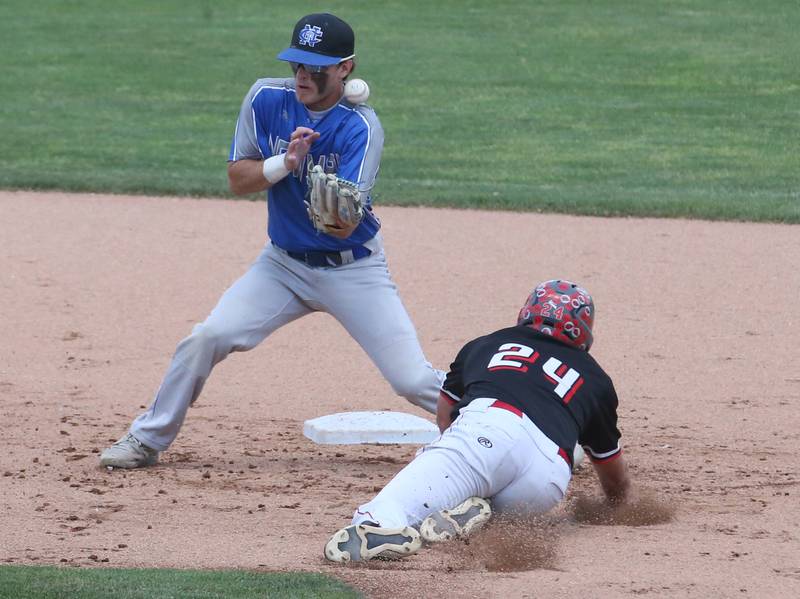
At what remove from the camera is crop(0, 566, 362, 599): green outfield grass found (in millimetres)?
4113

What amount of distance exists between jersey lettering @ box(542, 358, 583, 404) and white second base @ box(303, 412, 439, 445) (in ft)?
4.77

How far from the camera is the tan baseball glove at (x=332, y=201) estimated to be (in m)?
5.29

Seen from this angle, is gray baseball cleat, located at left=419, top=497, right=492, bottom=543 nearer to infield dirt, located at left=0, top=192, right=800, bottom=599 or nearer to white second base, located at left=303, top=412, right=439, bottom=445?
infield dirt, located at left=0, top=192, right=800, bottom=599

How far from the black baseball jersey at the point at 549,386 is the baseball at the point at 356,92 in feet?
3.75

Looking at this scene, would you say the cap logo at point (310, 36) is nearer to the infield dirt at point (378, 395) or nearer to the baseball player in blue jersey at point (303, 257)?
the baseball player in blue jersey at point (303, 257)

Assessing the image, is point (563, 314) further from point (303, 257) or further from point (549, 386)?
point (303, 257)

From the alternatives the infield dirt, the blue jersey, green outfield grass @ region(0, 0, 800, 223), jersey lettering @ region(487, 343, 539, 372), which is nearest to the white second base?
the infield dirt

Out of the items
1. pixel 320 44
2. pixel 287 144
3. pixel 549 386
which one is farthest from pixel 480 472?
pixel 320 44

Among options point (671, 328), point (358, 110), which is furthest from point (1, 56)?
point (358, 110)

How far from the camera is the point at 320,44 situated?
5633 mm

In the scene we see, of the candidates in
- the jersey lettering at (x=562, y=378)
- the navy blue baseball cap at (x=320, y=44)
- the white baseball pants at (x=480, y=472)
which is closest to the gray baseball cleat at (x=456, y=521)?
the white baseball pants at (x=480, y=472)

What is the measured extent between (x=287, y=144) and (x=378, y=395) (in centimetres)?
201

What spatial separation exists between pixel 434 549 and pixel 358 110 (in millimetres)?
1958

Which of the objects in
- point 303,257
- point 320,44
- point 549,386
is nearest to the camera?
point 549,386
